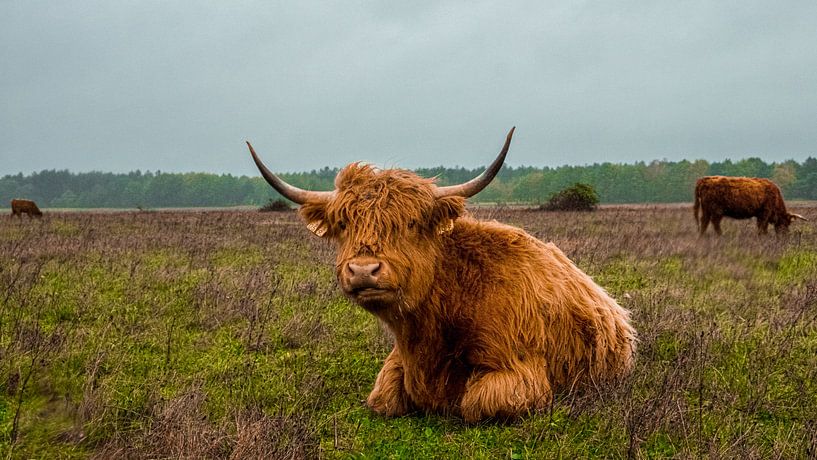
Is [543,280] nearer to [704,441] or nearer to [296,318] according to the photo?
[704,441]

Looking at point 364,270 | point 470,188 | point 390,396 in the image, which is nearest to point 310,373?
point 390,396

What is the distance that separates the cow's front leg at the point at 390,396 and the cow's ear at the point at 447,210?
1.09 metres

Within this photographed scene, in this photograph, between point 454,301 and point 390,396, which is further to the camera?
point 390,396

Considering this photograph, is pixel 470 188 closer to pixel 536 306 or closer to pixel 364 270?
pixel 536 306

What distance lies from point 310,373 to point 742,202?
16.9 metres

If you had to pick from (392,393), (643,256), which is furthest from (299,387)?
(643,256)

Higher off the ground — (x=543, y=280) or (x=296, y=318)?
(x=543, y=280)

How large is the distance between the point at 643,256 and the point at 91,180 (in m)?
152

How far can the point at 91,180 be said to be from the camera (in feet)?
457

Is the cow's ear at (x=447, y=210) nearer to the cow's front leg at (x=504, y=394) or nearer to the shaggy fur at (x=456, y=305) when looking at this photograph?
the shaggy fur at (x=456, y=305)

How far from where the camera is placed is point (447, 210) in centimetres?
390

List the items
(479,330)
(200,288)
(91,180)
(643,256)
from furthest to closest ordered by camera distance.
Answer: (91,180) < (643,256) < (200,288) < (479,330)

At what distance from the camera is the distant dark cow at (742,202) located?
17281 millimetres

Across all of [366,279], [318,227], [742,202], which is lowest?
[366,279]
